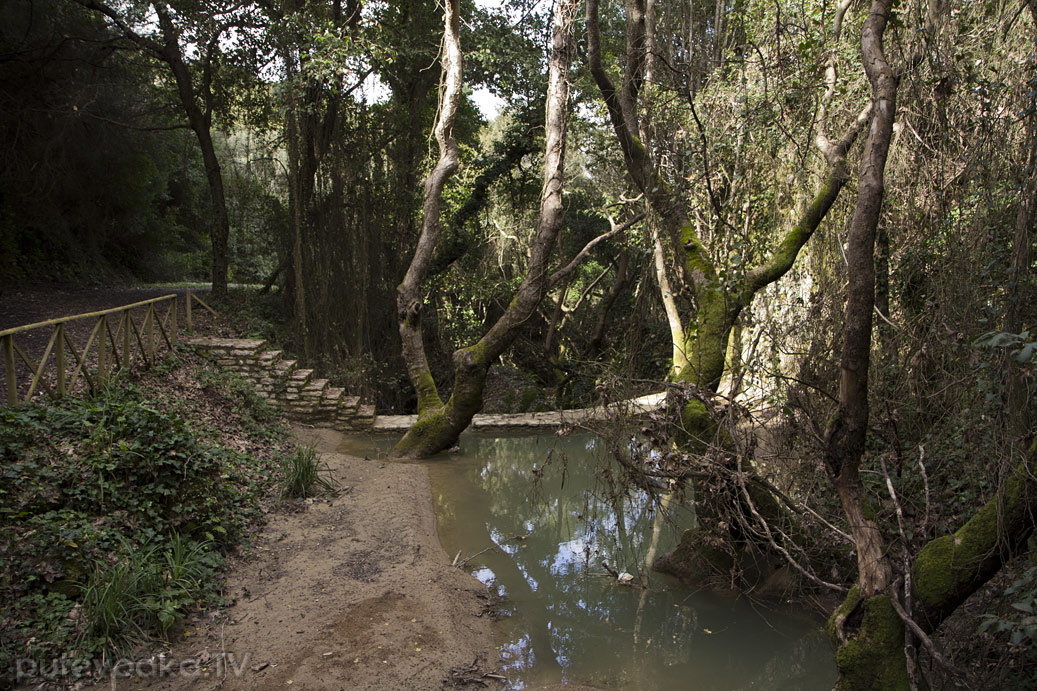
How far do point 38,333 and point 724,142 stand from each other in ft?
33.7

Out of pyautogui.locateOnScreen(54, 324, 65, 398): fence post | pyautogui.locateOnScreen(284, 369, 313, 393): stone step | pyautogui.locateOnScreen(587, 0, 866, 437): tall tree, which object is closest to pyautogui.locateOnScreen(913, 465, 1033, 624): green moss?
pyautogui.locateOnScreen(587, 0, 866, 437): tall tree

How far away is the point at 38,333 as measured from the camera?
10.5m

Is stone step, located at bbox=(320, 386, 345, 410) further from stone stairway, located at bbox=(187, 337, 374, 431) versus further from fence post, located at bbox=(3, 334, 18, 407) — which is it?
fence post, located at bbox=(3, 334, 18, 407)

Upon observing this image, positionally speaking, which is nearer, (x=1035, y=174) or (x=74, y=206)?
(x=1035, y=174)

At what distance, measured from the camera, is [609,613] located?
5.46 meters

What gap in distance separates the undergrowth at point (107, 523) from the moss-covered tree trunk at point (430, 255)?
267cm

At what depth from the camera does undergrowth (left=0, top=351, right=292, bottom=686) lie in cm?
419

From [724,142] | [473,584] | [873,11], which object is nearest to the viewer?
[873,11]

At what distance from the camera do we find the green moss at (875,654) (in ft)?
11.8

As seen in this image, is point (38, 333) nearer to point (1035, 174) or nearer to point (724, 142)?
point (724, 142)

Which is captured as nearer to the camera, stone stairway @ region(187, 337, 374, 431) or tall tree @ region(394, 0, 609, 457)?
tall tree @ region(394, 0, 609, 457)

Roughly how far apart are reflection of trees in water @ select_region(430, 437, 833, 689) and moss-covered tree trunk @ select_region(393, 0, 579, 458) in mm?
1654

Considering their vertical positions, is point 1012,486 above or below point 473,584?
above

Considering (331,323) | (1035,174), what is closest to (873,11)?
(1035,174)
